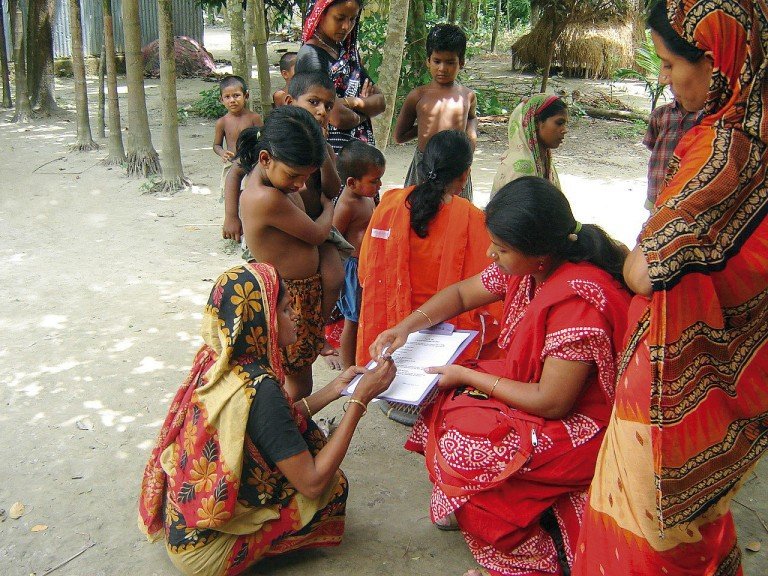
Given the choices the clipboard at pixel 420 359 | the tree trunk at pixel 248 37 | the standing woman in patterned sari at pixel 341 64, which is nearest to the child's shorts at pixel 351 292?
the clipboard at pixel 420 359

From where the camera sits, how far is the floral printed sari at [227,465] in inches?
89.1

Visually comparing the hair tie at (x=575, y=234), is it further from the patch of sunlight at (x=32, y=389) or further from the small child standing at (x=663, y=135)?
the patch of sunlight at (x=32, y=389)

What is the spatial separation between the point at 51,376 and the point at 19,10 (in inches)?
433

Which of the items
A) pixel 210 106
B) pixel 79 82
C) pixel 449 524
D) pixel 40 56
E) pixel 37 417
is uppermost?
pixel 40 56

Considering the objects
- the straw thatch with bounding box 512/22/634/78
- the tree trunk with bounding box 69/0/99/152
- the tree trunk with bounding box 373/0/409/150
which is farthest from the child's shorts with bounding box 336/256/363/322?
the straw thatch with bounding box 512/22/634/78

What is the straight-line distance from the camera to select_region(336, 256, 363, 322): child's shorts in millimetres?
3748

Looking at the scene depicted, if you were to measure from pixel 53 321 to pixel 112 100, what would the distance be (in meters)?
5.06

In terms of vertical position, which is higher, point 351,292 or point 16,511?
point 351,292

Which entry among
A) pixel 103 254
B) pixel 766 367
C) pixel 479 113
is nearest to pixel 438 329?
pixel 766 367

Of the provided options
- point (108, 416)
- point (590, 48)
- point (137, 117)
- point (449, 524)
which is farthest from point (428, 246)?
point (590, 48)

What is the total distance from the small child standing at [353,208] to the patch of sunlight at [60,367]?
1.59m

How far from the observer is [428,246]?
10.7ft

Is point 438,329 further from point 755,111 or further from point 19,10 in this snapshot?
point 19,10

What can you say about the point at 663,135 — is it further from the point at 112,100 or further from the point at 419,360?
the point at 112,100
